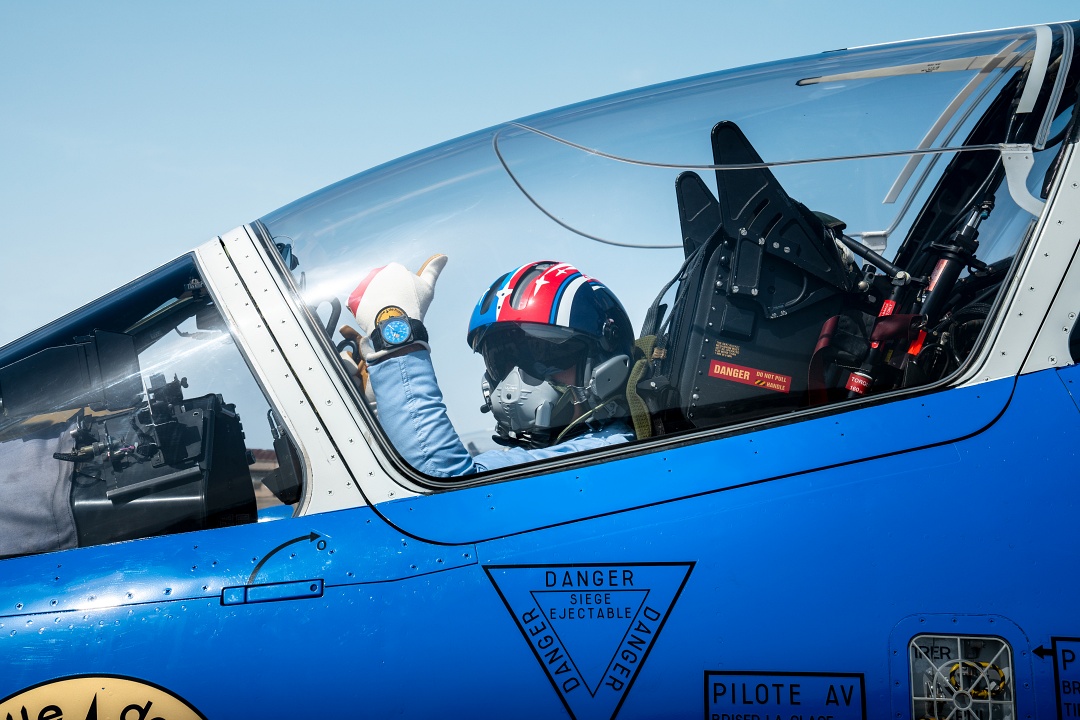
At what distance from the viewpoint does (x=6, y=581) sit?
79.3 inches

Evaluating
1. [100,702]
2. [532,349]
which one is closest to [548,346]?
[532,349]

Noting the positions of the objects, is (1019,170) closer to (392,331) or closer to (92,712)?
(392,331)

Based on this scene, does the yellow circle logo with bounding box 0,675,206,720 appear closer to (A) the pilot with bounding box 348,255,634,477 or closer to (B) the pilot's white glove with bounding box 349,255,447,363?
(A) the pilot with bounding box 348,255,634,477

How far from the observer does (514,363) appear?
106 inches

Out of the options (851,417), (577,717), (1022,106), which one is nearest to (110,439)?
(577,717)

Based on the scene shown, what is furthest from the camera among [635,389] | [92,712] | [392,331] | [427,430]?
[635,389]

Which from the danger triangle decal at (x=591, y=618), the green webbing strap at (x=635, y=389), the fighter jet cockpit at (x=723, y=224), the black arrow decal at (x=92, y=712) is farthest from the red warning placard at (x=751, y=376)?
the black arrow decal at (x=92, y=712)

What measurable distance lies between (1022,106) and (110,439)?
8.96 ft

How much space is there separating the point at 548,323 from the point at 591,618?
1.08m

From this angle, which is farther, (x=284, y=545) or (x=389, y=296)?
(x=389, y=296)

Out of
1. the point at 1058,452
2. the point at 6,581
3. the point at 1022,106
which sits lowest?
the point at 6,581

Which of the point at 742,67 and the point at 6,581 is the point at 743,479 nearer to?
the point at 742,67

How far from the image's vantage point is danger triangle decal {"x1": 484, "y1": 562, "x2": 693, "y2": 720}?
189 cm

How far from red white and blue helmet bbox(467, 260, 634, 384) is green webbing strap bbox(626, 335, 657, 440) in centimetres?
5
